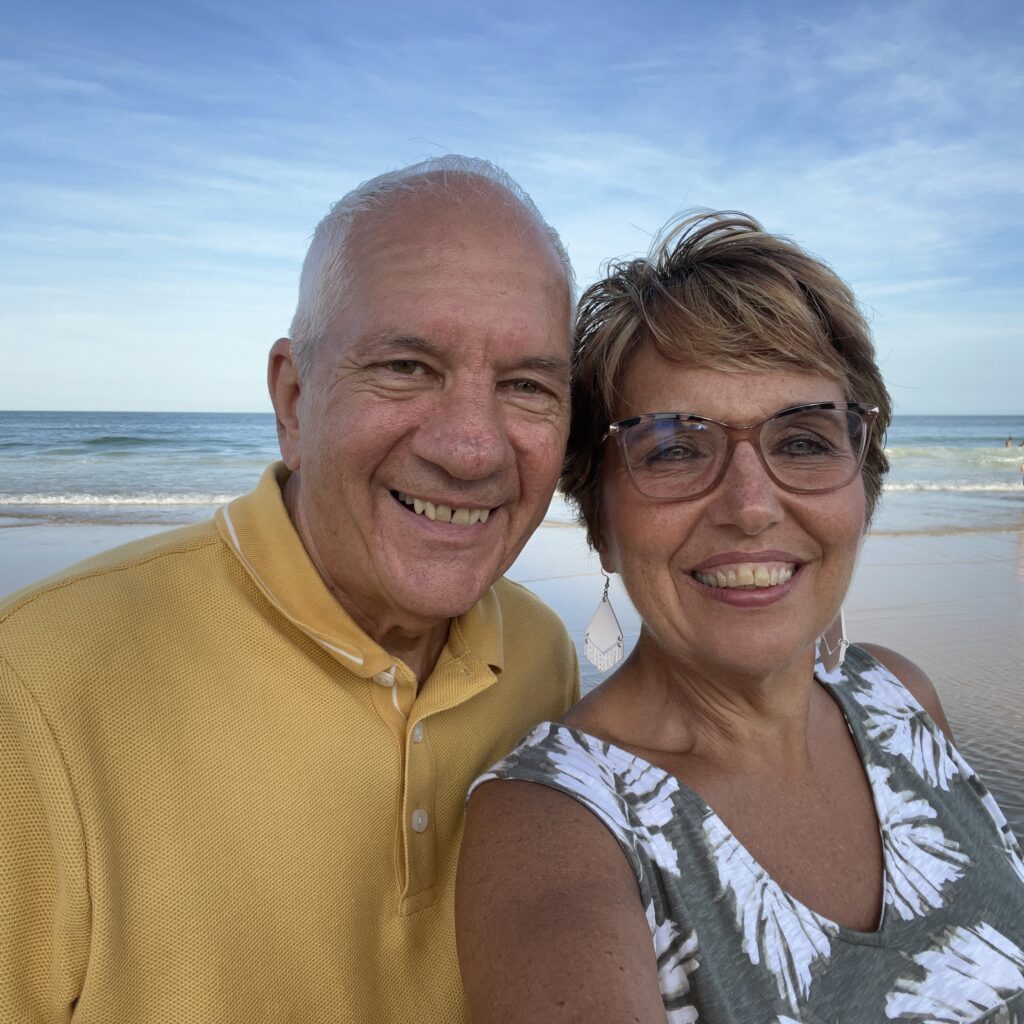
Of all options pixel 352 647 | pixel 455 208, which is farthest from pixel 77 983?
pixel 455 208

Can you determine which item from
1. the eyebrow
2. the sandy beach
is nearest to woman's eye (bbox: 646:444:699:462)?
the eyebrow

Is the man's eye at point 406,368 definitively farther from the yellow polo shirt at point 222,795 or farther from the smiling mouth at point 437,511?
the yellow polo shirt at point 222,795

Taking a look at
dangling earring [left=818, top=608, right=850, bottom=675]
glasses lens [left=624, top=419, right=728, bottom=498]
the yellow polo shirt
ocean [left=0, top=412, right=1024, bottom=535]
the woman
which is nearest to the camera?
the yellow polo shirt

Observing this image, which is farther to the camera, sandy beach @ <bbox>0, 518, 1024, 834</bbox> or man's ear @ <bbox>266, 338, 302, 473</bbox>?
sandy beach @ <bbox>0, 518, 1024, 834</bbox>

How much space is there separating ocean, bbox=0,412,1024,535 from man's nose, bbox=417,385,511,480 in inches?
441

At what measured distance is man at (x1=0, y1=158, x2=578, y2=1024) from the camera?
61.9 inches

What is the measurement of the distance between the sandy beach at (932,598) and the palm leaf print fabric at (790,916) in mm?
2704

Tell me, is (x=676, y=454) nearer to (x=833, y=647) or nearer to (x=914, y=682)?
(x=833, y=647)

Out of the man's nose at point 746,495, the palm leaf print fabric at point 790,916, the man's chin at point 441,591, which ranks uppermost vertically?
the man's nose at point 746,495

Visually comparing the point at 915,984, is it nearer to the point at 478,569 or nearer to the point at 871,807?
the point at 871,807

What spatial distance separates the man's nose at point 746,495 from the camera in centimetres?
197

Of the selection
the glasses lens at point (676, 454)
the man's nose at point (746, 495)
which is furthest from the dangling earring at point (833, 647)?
the glasses lens at point (676, 454)

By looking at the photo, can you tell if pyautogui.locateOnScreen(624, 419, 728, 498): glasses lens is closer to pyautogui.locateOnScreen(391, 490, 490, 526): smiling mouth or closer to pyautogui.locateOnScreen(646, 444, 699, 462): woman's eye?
pyautogui.locateOnScreen(646, 444, 699, 462): woman's eye

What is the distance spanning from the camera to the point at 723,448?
200 centimetres
